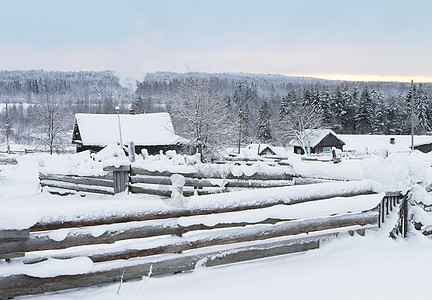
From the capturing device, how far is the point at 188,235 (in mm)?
4688

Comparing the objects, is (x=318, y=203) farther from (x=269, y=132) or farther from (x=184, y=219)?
(x=269, y=132)

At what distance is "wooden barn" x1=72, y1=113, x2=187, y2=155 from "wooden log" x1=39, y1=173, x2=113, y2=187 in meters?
20.8

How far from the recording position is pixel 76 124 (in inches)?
1519

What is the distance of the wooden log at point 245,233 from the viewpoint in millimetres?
4141

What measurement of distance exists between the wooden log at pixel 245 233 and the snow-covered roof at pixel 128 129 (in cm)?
3103

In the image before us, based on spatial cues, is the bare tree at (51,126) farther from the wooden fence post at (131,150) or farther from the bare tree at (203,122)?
the wooden fence post at (131,150)

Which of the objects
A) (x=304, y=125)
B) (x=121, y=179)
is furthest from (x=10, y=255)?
(x=304, y=125)

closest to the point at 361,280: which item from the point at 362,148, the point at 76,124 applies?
the point at 76,124

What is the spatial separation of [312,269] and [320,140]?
45.5 m

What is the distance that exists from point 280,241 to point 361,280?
1.10m

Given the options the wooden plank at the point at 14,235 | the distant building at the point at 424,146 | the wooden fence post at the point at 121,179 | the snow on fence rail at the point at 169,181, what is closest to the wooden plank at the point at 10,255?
the wooden plank at the point at 14,235

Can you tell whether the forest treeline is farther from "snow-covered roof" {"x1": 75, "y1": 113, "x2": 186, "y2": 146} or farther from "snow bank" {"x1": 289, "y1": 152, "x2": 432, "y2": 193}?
"snow bank" {"x1": 289, "y1": 152, "x2": 432, "y2": 193}

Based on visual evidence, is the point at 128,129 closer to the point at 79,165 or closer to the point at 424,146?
the point at 79,165

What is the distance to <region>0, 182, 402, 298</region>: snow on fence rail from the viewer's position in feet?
12.3
